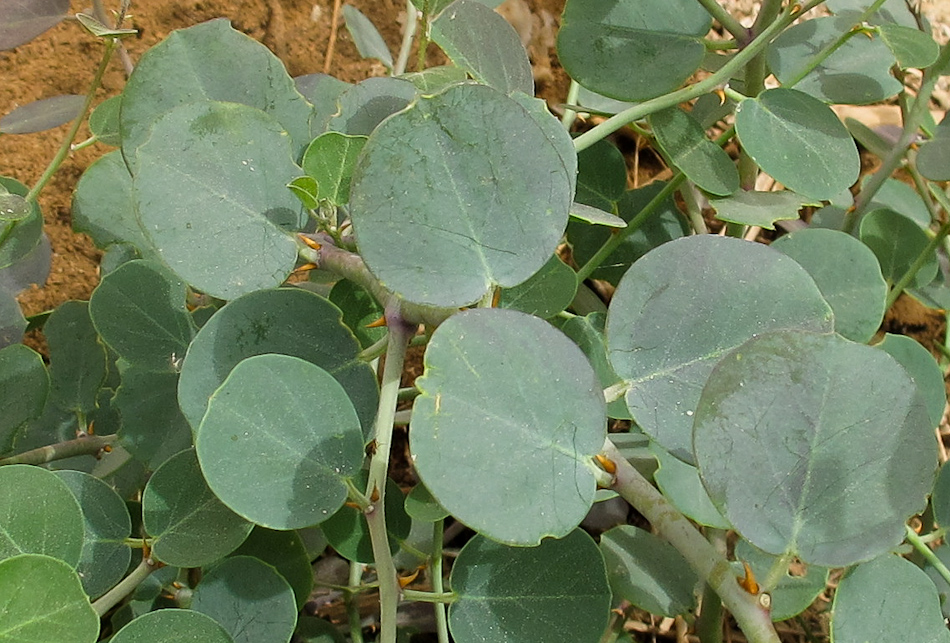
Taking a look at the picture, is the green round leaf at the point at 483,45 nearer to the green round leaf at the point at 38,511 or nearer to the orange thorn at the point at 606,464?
the orange thorn at the point at 606,464

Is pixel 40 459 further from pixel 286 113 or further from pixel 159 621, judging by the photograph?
pixel 286 113

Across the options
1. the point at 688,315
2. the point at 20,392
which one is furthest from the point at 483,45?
the point at 20,392

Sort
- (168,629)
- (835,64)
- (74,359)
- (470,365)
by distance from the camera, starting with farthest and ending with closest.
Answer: (835,64), (74,359), (168,629), (470,365)

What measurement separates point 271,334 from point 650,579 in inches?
17.0

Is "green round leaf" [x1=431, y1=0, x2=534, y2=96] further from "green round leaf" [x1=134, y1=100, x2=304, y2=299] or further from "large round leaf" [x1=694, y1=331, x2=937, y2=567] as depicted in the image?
"large round leaf" [x1=694, y1=331, x2=937, y2=567]

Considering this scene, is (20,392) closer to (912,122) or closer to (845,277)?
(845,277)

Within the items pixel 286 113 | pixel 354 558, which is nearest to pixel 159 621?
pixel 354 558

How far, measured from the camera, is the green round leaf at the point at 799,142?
0.83 meters

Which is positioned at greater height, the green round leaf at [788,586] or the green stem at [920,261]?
the green stem at [920,261]

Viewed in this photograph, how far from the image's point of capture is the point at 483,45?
743 mm

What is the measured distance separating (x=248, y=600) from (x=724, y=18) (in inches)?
28.7

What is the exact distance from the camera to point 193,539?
0.67 meters

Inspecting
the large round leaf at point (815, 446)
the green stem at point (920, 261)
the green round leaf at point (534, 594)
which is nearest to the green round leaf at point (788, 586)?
the green round leaf at point (534, 594)

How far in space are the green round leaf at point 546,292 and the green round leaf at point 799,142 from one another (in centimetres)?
24
